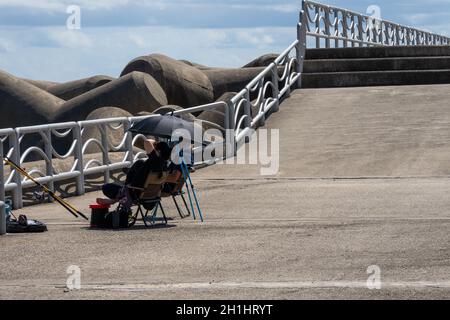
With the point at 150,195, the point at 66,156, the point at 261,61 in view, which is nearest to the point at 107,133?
the point at 66,156

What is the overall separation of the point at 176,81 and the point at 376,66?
4699mm

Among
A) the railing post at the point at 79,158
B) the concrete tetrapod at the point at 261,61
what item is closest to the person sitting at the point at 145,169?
the railing post at the point at 79,158

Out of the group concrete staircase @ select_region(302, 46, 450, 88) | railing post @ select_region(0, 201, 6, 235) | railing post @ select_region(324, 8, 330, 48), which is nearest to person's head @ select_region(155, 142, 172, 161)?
railing post @ select_region(0, 201, 6, 235)

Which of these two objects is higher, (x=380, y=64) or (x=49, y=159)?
(x=380, y=64)

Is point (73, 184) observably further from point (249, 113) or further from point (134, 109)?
point (134, 109)

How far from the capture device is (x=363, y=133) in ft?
70.0

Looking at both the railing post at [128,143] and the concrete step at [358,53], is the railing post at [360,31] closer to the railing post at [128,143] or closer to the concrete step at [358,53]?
the concrete step at [358,53]

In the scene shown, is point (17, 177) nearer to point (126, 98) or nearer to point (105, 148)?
point (105, 148)

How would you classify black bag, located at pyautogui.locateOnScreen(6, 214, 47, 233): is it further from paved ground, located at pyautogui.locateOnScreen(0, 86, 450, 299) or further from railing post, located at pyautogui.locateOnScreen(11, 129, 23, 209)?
railing post, located at pyautogui.locateOnScreen(11, 129, 23, 209)

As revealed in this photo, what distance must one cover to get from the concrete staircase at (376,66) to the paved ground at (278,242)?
7.61 meters

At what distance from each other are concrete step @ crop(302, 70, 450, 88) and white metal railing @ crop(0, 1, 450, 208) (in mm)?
456

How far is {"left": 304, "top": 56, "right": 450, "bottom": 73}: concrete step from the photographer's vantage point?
2797 cm
